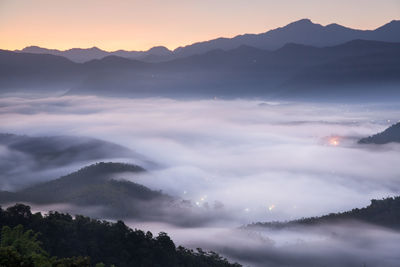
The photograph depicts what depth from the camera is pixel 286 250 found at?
5935 inches

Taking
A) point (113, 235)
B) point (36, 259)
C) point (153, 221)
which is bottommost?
point (36, 259)

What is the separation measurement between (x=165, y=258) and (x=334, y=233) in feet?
332

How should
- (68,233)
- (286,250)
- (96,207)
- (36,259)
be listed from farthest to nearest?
(96,207) → (286,250) → (68,233) → (36,259)

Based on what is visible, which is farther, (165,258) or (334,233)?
(334,233)

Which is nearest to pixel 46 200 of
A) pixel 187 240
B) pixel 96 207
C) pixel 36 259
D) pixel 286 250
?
pixel 96 207

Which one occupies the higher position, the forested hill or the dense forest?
the forested hill

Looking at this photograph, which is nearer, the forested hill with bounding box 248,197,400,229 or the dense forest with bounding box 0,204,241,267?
the dense forest with bounding box 0,204,241,267

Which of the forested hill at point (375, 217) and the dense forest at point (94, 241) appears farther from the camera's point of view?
the forested hill at point (375, 217)

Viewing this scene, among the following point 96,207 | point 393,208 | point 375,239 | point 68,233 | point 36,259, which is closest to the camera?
point 36,259

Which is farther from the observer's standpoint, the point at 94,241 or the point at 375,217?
the point at 375,217

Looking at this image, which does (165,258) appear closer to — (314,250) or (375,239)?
(314,250)

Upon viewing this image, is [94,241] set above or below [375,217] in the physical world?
below

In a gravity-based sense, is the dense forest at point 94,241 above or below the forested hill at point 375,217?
below

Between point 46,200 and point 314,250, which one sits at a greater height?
point 46,200
